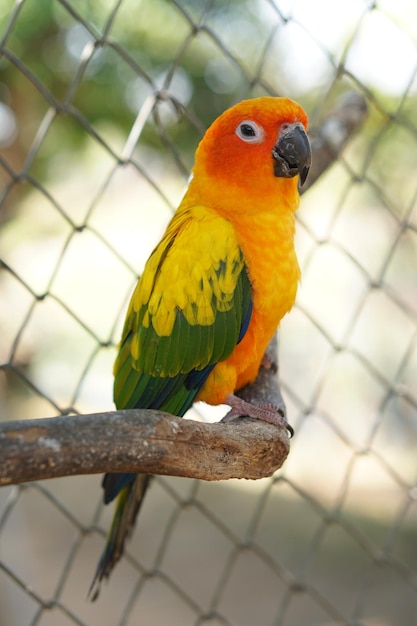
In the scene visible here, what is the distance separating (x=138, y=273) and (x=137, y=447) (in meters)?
1.15

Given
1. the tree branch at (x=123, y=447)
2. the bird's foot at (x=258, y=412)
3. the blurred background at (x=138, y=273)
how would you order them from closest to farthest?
the tree branch at (x=123, y=447) < the bird's foot at (x=258, y=412) < the blurred background at (x=138, y=273)

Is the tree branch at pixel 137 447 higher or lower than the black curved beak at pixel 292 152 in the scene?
lower

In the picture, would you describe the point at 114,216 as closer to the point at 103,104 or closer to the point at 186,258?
the point at 103,104

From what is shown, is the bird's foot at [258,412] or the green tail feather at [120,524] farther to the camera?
the green tail feather at [120,524]

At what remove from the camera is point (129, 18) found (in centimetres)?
219

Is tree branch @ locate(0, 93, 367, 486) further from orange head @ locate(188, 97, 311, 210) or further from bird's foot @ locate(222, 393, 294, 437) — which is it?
orange head @ locate(188, 97, 311, 210)

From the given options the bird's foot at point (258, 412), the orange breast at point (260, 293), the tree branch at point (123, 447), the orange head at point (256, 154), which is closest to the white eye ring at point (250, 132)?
the orange head at point (256, 154)

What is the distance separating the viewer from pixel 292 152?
3.48ft

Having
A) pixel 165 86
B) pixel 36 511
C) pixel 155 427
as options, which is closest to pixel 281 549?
pixel 36 511

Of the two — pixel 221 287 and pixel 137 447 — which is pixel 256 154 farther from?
pixel 137 447

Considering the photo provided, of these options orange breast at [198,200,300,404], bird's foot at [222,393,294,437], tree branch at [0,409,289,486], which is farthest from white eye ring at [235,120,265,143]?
tree branch at [0,409,289,486]

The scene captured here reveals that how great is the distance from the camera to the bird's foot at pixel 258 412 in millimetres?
905

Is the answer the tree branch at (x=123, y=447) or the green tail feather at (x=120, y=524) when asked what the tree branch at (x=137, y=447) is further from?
the green tail feather at (x=120, y=524)

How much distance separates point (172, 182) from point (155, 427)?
246 cm
